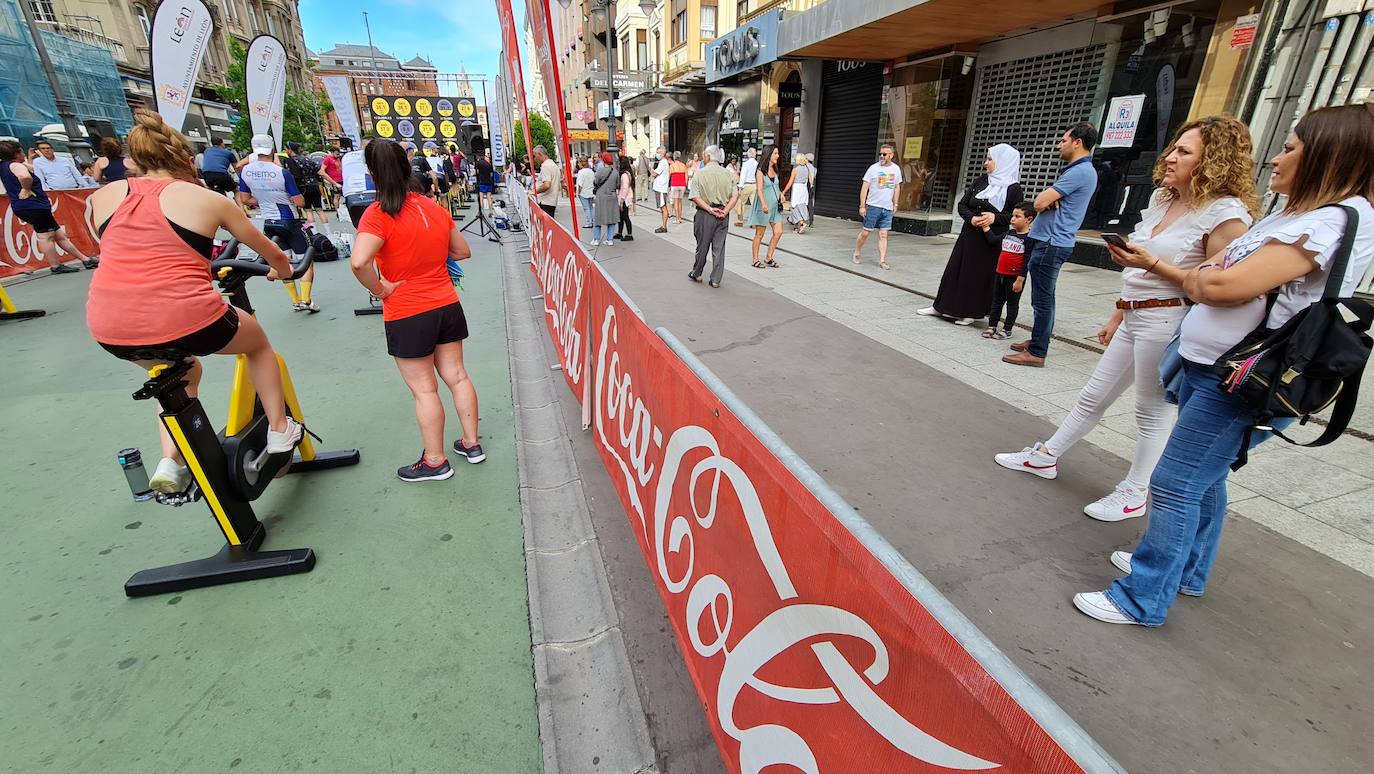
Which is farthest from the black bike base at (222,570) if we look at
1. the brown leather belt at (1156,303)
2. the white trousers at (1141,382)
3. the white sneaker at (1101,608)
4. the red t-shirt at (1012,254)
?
the red t-shirt at (1012,254)

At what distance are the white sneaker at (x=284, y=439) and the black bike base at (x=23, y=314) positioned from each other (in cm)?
660

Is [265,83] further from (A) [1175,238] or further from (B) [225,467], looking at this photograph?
Result: (A) [1175,238]

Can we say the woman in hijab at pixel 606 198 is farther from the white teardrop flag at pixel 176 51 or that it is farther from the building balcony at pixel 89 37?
the building balcony at pixel 89 37

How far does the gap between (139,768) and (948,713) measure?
242 cm

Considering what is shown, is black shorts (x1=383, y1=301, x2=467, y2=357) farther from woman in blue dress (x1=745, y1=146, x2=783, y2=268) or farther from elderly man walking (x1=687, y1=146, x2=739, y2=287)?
woman in blue dress (x1=745, y1=146, x2=783, y2=268)

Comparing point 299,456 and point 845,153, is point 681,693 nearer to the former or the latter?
point 299,456

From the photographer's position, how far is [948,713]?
867mm

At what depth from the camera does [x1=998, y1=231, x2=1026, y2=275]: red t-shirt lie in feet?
17.8

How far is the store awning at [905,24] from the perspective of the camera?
29.9 ft

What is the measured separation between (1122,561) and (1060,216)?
3.13 meters

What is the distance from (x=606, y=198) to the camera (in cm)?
1152

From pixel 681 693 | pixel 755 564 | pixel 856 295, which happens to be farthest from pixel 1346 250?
pixel 856 295

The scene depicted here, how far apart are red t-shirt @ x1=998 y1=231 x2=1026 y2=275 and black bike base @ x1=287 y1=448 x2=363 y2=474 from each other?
583cm

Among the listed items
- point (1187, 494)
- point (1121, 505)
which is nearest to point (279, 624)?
point (1187, 494)
